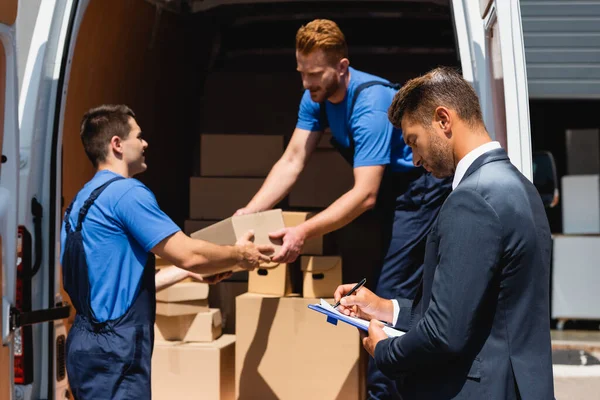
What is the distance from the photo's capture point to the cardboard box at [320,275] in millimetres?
4023

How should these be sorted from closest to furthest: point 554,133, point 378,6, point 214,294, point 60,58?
point 60,58, point 214,294, point 378,6, point 554,133

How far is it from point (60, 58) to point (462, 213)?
1.86 metres

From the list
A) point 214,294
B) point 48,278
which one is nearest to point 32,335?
point 48,278

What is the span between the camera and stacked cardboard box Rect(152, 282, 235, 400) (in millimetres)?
3975

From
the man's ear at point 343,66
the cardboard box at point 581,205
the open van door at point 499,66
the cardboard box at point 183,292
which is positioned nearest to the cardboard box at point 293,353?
the cardboard box at point 183,292

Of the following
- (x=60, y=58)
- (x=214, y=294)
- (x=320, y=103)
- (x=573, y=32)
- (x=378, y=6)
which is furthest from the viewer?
(x=573, y=32)

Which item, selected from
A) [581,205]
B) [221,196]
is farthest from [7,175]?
[581,205]

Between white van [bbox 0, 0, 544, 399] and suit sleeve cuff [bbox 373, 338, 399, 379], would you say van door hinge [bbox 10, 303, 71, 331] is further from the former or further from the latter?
suit sleeve cuff [bbox 373, 338, 399, 379]

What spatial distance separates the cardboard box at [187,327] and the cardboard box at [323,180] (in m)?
0.83

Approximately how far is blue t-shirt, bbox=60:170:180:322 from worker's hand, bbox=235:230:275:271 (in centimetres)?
55

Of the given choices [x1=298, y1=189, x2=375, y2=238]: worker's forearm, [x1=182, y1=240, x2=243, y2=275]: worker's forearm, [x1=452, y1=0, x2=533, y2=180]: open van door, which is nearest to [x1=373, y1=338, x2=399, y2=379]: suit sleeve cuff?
[x1=452, y1=0, x2=533, y2=180]: open van door

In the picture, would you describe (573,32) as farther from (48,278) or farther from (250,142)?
(48,278)

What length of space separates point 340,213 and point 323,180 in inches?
35.0

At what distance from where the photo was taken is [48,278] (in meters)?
3.03
